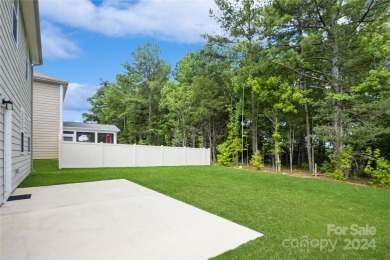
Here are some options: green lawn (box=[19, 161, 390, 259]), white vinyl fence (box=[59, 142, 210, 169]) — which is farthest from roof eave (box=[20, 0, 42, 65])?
green lawn (box=[19, 161, 390, 259])

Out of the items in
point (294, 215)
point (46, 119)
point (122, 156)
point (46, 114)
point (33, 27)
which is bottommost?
point (294, 215)

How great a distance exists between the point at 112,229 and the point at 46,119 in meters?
Answer: 10.9

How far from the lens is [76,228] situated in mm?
3018

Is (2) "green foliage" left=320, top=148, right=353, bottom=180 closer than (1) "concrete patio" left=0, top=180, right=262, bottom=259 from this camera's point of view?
No

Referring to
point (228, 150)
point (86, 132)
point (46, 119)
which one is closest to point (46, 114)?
point (46, 119)

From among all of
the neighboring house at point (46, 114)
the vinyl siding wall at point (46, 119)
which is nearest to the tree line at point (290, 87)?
the neighboring house at point (46, 114)

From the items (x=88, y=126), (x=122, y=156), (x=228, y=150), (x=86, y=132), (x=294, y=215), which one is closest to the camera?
(x=294, y=215)

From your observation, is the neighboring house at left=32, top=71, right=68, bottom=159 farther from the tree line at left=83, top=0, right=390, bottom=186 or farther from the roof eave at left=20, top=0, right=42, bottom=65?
the tree line at left=83, top=0, right=390, bottom=186

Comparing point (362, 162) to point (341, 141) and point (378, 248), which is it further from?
point (378, 248)

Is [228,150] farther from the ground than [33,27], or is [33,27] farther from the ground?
[33,27]

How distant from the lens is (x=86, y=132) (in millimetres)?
15227

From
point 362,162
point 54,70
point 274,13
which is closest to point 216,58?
point 274,13

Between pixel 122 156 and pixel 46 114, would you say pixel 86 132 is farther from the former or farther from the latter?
pixel 122 156

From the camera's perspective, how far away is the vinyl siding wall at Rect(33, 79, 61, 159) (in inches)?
446
